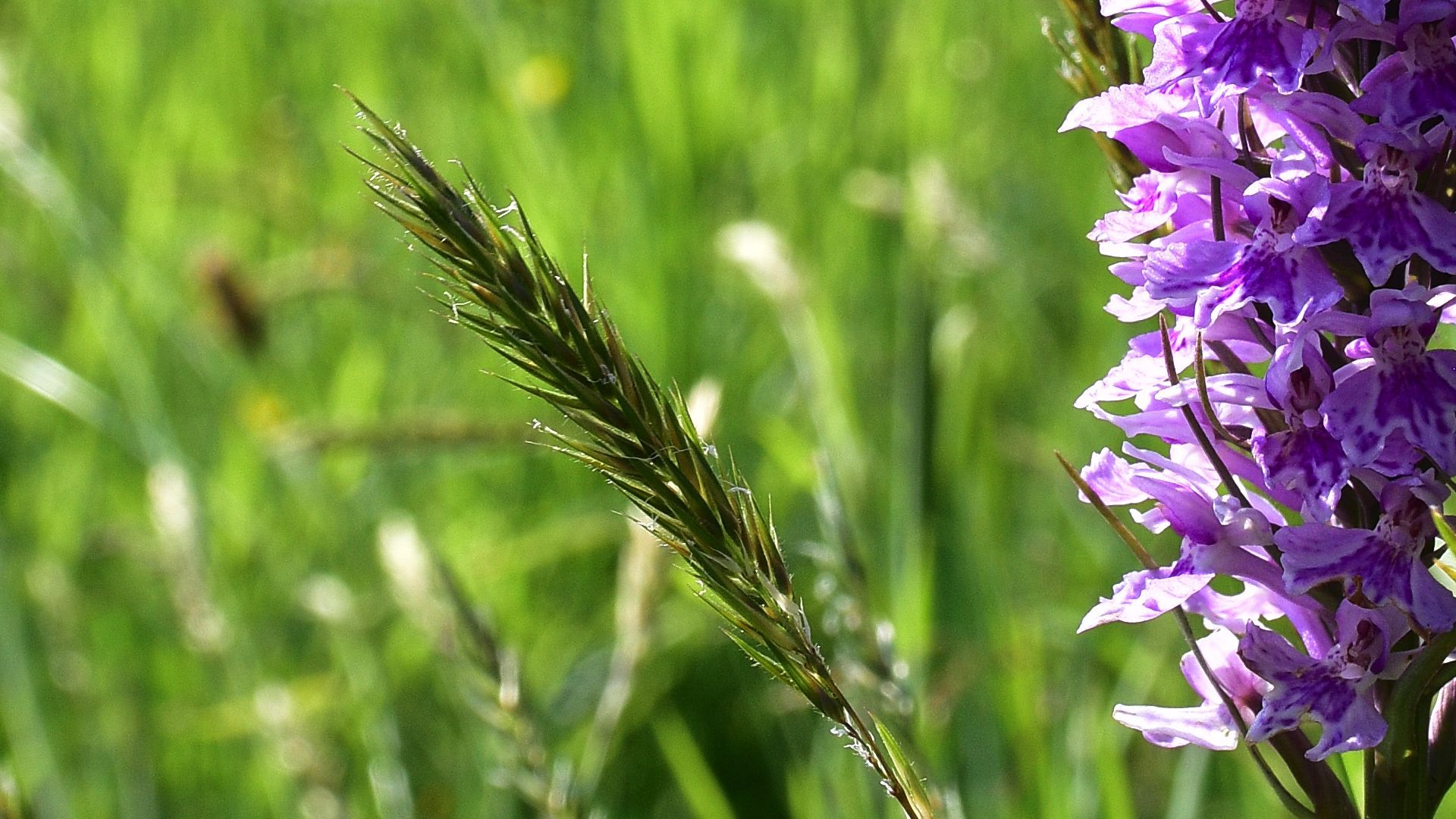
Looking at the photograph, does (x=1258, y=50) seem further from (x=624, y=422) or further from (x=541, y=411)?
(x=541, y=411)

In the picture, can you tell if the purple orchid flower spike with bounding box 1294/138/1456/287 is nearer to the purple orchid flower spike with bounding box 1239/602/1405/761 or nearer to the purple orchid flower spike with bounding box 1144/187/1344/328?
the purple orchid flower spike with bounding box 1144/187/1344/328

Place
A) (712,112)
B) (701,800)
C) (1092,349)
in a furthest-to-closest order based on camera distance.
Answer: (712,112), (1092,349), (701,800)

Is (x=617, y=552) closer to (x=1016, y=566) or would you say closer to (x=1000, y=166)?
(x=1016, y=566)

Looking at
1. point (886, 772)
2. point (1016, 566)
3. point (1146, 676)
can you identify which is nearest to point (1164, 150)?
point (886, 772)

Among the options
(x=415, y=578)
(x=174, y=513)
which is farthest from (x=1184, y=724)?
(x=174, y=513)

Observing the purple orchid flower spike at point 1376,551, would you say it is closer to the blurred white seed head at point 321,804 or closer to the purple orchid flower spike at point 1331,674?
the purple orchid flower spike at point 1331,674

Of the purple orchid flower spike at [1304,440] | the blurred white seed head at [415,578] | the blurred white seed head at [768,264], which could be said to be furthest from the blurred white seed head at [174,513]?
the purple orchid flower spike at [1304,440]
